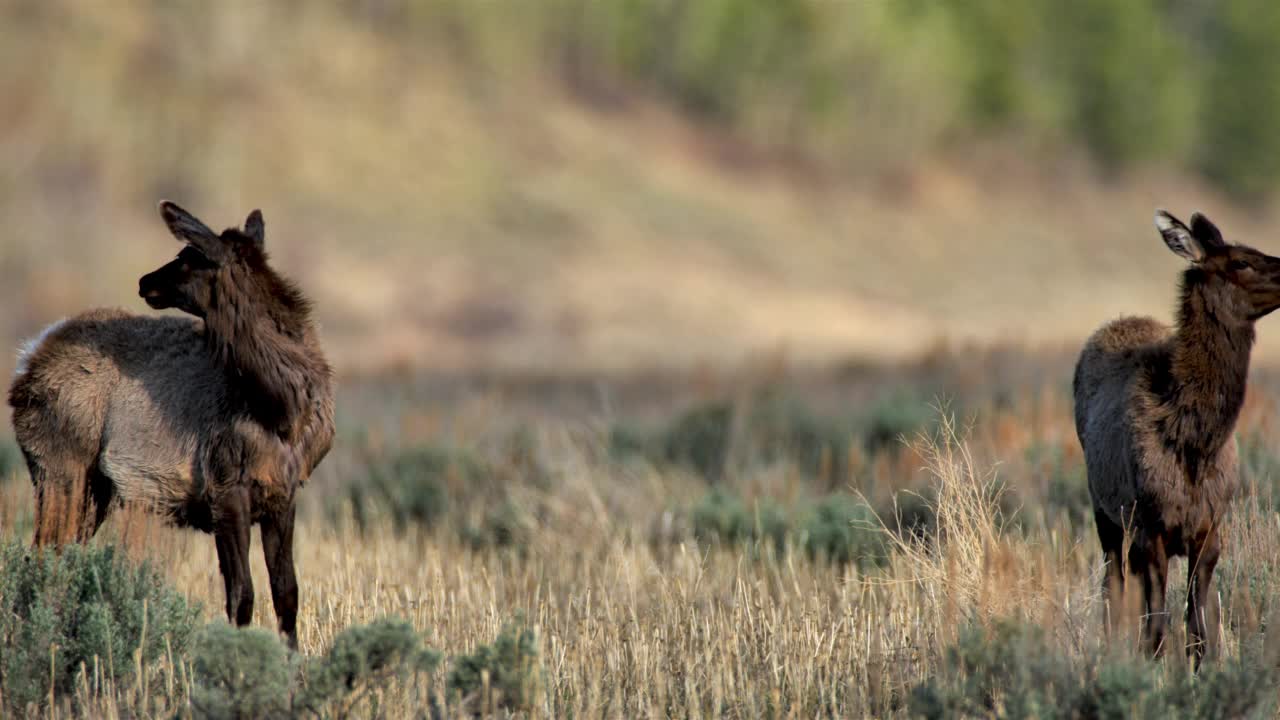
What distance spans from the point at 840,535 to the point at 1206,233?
3.15m

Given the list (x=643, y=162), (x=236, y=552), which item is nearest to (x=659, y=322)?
(x=643, y=162)

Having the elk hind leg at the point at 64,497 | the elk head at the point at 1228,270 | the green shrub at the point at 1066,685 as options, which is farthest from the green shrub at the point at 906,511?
the elk hind leg at the point at 64,497

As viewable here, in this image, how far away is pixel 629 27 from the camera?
59094 millimetres

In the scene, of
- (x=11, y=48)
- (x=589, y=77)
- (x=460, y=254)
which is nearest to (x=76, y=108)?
(x=11, y=48)

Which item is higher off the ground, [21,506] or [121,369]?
[121,369]

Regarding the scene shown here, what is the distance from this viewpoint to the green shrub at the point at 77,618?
221 inches

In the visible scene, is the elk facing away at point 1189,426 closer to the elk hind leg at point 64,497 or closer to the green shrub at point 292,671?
the green shrub at point 292,671

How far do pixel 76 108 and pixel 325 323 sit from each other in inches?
326

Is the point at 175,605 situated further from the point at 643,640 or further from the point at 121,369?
the point at 643,640

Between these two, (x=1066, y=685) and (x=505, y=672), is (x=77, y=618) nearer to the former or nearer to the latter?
(x=505, y=672)

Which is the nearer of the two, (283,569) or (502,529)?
(283,569)

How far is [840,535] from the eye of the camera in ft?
28.6

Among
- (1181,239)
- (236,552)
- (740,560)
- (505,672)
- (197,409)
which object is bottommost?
(505,672)

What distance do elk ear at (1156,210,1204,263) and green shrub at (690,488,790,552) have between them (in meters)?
3.57
